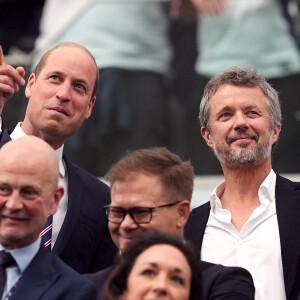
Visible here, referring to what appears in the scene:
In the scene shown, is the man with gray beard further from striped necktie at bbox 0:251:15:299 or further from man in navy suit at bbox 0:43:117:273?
striped necktie at bbox 0:251:15:299

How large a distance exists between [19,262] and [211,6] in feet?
18.2

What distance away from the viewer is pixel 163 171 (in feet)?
14.5

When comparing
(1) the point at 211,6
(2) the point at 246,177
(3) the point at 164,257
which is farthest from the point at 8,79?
(1) the point at 211,6

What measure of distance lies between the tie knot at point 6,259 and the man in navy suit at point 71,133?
0.78 m

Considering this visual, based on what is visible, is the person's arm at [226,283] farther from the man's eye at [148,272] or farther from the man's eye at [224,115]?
the man's eye at [224,115]

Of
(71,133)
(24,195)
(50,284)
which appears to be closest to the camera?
(50,284)

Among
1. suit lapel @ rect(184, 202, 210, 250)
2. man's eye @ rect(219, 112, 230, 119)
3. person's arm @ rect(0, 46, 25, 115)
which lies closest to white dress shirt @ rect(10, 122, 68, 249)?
person's arm @ rect(0, 46, 25, 115)

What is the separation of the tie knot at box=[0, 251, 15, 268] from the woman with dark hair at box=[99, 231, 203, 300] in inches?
16.7

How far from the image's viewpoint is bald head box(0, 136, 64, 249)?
13.7 feet

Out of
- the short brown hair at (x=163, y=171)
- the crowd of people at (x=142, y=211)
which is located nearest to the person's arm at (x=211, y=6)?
the crowd of people at (x=142, y=211)

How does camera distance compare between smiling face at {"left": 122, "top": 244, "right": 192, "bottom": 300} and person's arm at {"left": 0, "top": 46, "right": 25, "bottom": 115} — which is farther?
person's arm at {"left": 0, "top": 46, "right": 25, "bottom": 115}

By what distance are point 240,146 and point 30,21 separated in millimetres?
5272

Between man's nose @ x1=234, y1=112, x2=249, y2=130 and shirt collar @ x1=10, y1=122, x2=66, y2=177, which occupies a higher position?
man's nose @ x1=234, y1=112, x2=249, y2=130

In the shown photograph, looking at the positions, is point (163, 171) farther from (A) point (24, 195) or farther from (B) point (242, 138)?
(B) point (242, 138)
